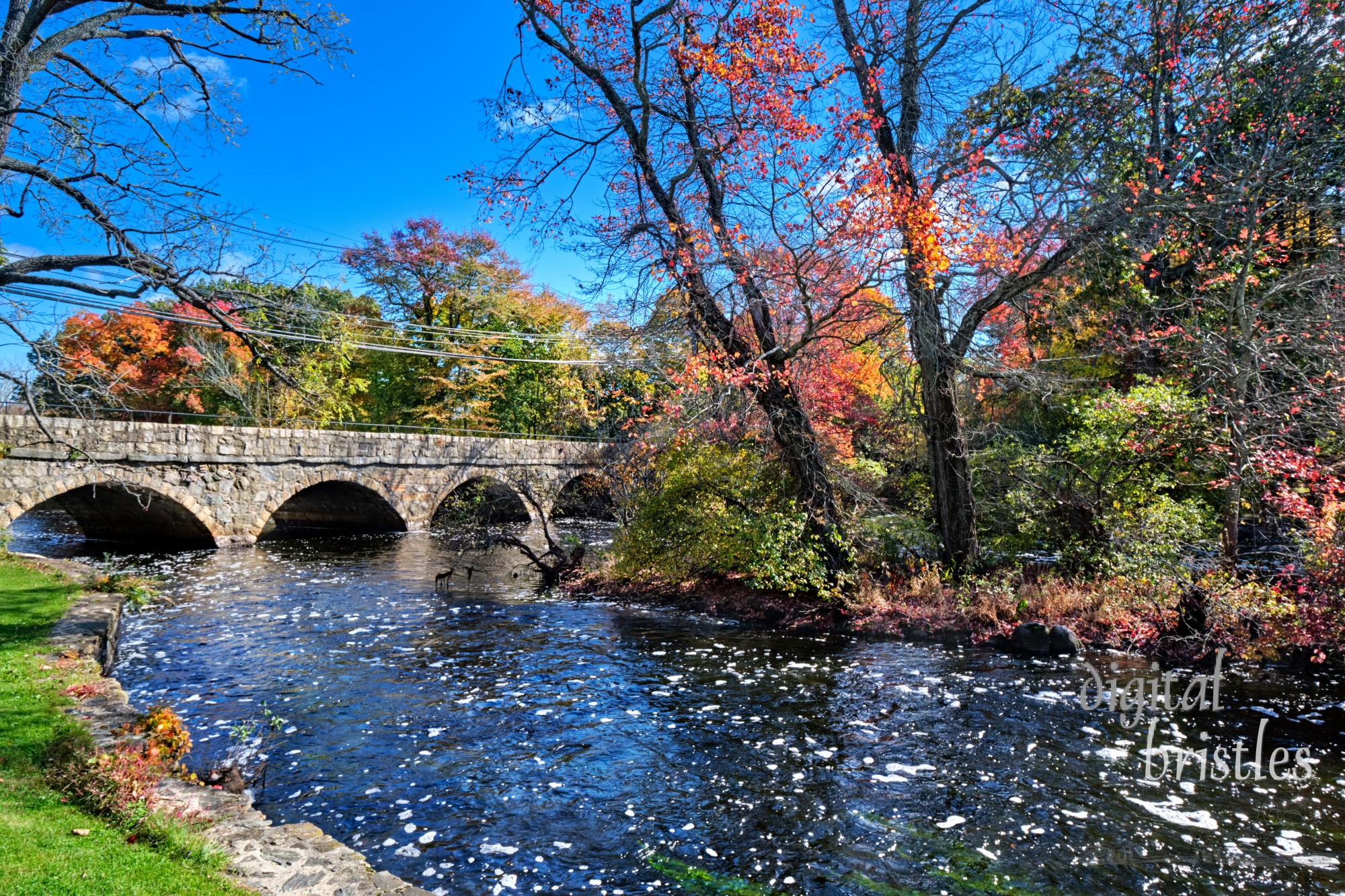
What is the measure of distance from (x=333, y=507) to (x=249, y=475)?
18.2 ft

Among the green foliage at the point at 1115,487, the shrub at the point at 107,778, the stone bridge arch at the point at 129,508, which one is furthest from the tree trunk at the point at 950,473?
the stone bridge arch at the point at 129,508

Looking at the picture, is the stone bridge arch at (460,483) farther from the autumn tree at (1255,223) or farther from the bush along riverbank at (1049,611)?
the autumn tree at (1255,223)

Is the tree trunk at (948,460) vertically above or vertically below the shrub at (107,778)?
above

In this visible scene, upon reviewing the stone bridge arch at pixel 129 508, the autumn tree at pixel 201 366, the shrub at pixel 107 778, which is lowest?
the shrub at pixel 107 778

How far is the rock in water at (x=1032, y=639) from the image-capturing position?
9.08m

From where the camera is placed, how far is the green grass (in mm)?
3344

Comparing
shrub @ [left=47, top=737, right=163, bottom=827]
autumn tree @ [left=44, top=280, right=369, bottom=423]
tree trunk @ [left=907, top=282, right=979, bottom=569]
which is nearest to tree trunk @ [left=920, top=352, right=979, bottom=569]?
tree trunk @ [left=907, top=282, right=979, bottom=569]

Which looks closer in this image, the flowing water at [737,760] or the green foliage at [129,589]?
the flowing water at [737,760]

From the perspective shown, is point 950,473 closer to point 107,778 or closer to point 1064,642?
point 1064,642

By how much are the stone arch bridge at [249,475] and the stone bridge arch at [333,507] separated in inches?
1.6

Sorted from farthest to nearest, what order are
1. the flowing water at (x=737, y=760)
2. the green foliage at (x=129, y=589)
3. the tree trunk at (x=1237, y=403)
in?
the green foliage at (x=129, y=589)
the tree trunk at (x=1237, y=403)
the flowing water at (x=737, y=760)

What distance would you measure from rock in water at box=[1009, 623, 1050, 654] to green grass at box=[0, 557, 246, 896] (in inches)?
340

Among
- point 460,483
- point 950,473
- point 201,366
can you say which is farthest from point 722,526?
point 201,366

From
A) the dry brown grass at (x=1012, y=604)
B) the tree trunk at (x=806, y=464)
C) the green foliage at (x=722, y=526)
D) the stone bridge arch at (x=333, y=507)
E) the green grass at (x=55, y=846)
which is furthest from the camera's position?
the stone bridge arch at (x=333, y=507)
